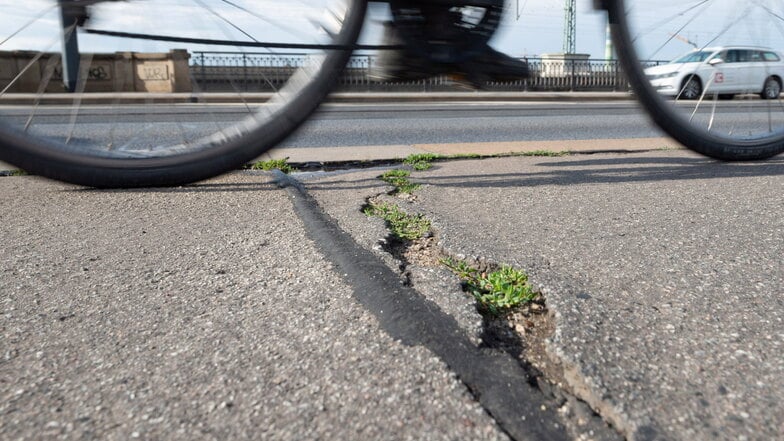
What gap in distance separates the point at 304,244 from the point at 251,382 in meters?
0.97

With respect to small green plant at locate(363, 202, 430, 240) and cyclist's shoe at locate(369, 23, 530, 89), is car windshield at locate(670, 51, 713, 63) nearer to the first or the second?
cyclist's shoe at locate(369, 23, 530, 89)

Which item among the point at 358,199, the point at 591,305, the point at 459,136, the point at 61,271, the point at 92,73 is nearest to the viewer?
the point at 591,305

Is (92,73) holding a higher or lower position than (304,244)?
higher

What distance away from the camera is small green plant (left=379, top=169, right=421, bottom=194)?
3335 millimetres

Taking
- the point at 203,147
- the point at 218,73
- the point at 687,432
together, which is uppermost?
the point at 218,73

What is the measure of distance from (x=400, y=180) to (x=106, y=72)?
153 centimetres

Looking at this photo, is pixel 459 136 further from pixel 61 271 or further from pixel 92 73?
pixel 61 271

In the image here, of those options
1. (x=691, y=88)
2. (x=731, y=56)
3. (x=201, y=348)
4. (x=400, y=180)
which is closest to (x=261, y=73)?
(x=400, y=180)

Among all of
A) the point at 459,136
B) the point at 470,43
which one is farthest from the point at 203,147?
the point at 459,136

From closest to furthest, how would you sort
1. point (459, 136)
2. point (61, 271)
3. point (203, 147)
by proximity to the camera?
1. point (61, 271)
2. point (203, 147)
3. point (459, 136)

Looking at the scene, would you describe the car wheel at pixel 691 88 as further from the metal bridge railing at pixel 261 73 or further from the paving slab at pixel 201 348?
the paving slab at pixel 201 348

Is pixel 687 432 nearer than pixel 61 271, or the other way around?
pixel 687 432

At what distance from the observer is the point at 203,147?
269cm

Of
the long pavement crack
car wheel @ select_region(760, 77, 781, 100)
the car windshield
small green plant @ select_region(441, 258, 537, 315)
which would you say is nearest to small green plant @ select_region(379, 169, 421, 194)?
the long pavement crack
